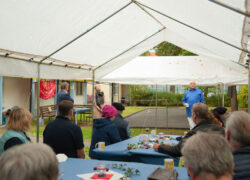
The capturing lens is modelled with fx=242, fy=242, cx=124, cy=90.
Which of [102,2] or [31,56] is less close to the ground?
[102,2]

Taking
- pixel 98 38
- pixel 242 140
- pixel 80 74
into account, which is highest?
pixel 98 38

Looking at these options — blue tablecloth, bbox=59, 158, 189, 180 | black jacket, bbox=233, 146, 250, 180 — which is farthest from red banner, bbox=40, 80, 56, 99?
black jacket, bbox=233, 146, 250, 180

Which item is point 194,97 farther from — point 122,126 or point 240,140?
point 240,140

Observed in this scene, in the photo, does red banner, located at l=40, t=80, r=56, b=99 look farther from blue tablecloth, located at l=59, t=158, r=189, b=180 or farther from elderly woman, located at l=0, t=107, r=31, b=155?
blue tablecloth, located at l=59, t=158, r=189, b=180

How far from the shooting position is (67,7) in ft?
13.0

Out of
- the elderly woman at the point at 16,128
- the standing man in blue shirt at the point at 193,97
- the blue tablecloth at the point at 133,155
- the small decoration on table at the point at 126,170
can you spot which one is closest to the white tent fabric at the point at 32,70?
the elderly woman at the point at 16,128

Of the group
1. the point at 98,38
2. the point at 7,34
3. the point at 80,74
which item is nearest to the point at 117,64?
the point at 80,74

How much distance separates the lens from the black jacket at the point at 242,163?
5.63ft

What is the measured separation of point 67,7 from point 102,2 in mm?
681

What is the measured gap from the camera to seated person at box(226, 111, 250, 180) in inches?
69.6

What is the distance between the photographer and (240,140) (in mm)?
1964

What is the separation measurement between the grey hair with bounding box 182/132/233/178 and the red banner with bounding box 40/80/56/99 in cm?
1306

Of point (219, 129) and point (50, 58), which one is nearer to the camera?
point (219, 129)

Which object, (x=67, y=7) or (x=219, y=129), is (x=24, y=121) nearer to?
(x=67, y=7)
